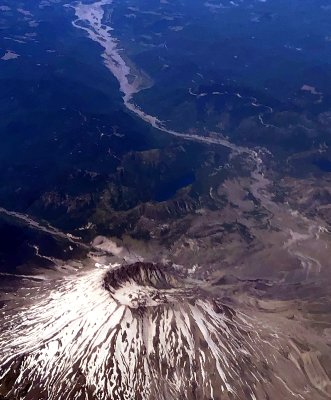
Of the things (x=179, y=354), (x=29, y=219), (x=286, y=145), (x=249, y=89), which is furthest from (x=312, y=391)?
(x=249, y=89)

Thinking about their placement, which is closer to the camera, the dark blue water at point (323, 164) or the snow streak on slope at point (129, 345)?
the snow streak on slope at point (129, 345)

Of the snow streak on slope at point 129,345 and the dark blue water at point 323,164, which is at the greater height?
the snow streak on slope at point 129,345

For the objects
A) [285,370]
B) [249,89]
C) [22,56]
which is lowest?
[22,56]

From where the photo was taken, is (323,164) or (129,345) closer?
(129,345)

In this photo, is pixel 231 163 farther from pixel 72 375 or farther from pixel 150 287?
pixel 72 375

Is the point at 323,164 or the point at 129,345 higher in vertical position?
the point at 129,345

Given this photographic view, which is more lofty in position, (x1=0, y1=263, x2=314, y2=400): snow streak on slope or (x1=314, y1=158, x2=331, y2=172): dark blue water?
(x1=0, y1=263, x2=314, y2=400): snow streak on slope

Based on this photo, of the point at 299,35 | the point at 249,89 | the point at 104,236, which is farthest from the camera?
the point at 299,35

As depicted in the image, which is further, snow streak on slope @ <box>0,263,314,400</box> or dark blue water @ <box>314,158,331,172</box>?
dark blue water @ <box>314,158,331,172</box>
